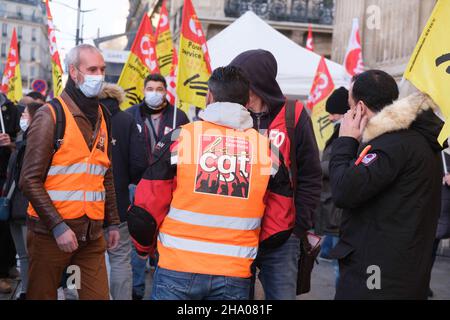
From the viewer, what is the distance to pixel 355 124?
3.15 meters

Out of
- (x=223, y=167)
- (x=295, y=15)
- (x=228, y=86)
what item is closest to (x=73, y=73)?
(x=228, y=86)

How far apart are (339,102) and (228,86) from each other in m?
2.80

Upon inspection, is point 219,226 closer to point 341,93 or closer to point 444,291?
point 341,93

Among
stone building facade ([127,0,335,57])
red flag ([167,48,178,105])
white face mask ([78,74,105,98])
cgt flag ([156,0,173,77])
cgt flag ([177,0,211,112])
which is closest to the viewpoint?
white face mask ([78,74,105,98])

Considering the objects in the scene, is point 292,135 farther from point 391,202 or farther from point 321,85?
point 321,85

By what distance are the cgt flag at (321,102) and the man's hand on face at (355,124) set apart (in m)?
6.90

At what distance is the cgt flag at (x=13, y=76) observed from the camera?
10.8 m

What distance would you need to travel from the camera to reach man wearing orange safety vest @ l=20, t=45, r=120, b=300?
3.58 meters

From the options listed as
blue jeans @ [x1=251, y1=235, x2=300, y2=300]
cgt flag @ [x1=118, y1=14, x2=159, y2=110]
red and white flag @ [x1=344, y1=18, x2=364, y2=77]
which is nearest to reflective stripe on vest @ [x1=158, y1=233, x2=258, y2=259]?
blue jeans @ [x1=251, y1=235, x2=300, y2=300]

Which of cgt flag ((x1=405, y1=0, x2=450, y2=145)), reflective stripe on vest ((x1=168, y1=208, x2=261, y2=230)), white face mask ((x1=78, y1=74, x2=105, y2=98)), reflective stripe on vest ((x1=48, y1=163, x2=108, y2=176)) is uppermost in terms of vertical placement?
cgt flag ((x1=405, y1=0, x2=450, y2=145))

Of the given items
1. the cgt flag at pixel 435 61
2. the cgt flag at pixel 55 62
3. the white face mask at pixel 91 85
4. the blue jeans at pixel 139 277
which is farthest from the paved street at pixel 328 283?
the cgt flag at pixel 435 61

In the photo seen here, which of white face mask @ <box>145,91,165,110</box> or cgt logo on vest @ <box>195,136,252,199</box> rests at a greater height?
white face mask @ <box>145,91,165,110</box>

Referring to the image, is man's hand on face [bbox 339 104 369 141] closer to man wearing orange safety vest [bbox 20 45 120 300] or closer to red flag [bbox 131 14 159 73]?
man wearing orange safety vest [bbox 20 45 120 300]

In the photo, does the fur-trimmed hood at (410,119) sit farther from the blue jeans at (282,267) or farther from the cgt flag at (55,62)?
the cgt flag at (55,62)
